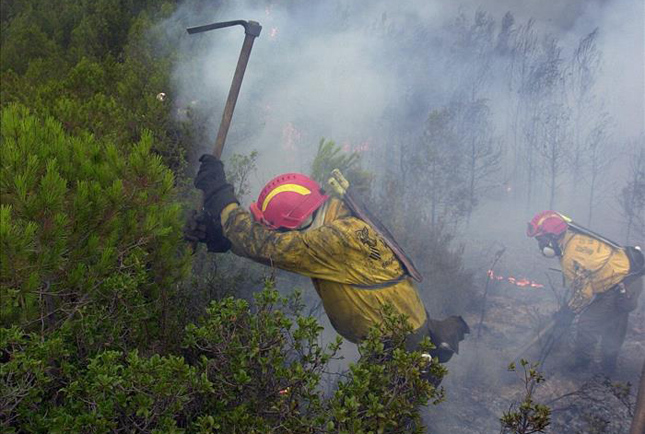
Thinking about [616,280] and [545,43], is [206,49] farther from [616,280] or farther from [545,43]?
[545,43]

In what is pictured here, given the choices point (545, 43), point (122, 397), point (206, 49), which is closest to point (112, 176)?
point (122, 397)

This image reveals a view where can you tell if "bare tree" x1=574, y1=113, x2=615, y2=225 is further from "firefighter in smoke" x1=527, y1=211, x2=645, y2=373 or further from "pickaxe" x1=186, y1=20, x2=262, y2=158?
"pickaxe" x1=186, y1=20, x2=262, y2=158

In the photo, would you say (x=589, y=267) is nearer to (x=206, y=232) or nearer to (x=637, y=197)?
(x=206, y=232)

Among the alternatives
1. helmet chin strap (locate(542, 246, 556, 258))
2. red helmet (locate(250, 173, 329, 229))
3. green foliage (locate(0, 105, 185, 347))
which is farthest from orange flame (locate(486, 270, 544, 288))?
green foliage (locate(0, 105, 185, 347))

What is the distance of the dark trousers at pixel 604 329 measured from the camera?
5789 millimetres

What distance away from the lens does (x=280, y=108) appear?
590 cm

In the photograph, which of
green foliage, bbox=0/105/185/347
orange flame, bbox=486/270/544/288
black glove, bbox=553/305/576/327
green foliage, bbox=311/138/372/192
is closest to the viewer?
green foliage, bbox=0/105/185/347

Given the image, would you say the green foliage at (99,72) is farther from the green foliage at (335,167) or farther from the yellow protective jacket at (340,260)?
the green foliage at (335,167)

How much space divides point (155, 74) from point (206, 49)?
0.73 meters

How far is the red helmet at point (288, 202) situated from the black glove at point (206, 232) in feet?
0.78

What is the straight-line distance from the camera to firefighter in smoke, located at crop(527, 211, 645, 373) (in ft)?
18.6

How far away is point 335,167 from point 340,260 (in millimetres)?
1982

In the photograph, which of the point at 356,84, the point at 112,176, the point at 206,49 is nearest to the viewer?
the point at 112,176

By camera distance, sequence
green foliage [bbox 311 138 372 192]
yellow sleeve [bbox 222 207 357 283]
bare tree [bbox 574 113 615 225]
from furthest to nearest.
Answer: bare tree [bbox 574 113 615 225], green foliage [bbox 311 138 372 192], yellow sleeve [bbox 222 207 357 283]
